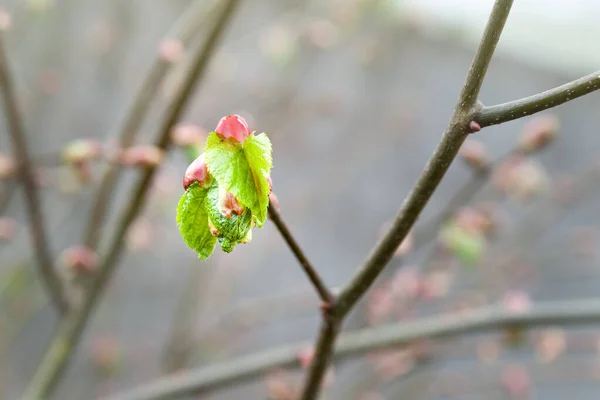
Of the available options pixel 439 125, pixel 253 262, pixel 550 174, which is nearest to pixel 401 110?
pixel 439 125

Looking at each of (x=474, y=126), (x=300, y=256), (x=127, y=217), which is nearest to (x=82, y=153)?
(x=127, y=217)

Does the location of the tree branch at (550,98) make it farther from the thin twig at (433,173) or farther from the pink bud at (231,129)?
the pink bud at (231,129)

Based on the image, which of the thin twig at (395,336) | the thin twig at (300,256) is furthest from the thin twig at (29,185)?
the thin twig at (300,256)

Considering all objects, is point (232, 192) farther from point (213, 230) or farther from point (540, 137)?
point (540, 137)

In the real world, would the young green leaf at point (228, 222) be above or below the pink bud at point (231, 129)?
below

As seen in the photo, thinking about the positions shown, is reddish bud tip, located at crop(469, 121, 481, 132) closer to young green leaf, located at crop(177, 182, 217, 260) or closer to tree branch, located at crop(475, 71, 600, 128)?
Result: tree branch, located at crop(475, 71, 600, 128)
